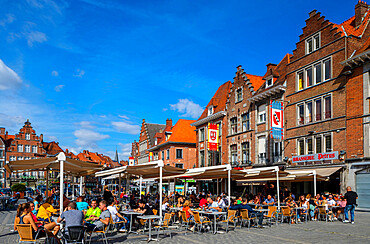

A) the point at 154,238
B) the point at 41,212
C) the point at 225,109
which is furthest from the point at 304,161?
the point at 41,212

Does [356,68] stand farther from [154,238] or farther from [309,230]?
[154,238]

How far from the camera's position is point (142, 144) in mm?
71250

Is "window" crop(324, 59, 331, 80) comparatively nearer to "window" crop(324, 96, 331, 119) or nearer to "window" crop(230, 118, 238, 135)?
"window" crop(324, 96, 331, 119)

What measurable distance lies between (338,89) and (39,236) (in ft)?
70.9

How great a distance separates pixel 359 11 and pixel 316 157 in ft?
37.0

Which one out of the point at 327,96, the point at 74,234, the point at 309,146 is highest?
the point at 327,96

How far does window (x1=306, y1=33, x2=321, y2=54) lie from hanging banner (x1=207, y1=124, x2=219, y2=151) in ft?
46.1

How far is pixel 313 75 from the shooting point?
26797 mm

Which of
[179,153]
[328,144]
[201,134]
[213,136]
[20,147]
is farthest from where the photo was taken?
[20,147]

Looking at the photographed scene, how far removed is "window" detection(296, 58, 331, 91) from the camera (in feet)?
84.2

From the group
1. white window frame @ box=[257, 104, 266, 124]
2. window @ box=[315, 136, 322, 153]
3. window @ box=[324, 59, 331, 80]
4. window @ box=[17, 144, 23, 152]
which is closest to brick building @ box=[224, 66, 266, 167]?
white window frame @ box=[257, 104, 266, 124]

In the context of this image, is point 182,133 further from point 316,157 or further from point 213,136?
point 316,157

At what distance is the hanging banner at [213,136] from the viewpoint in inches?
1507

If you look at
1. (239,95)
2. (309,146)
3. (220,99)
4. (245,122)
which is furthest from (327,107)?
(220,99)
